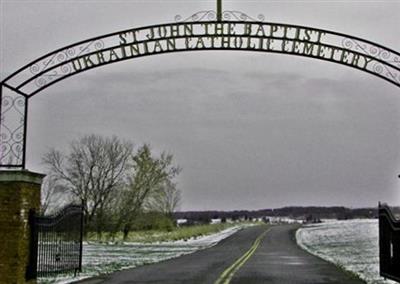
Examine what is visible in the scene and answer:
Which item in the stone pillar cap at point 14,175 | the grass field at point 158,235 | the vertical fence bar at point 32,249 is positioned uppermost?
the stone pillar cap at point 14,175

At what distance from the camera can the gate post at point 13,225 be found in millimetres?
13383

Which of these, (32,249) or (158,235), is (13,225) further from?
(158,235)

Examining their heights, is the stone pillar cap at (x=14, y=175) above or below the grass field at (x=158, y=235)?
above

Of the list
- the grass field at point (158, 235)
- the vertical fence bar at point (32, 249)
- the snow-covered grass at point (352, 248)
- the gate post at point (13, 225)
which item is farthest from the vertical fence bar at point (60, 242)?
the grass field at point (158, 235)

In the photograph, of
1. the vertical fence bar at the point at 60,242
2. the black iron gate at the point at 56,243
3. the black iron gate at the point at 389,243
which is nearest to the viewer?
the black iron gate at the point at 56,243

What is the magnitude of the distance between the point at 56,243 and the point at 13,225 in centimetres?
320

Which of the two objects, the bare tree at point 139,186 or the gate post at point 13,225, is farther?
the bare tree at point 139,186

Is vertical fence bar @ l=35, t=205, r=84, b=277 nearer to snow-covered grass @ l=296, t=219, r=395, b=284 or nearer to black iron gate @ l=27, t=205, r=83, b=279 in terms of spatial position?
black iron gate @ l=27, t=205, r=83, b=279

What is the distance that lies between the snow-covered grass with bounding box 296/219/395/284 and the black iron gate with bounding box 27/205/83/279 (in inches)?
317

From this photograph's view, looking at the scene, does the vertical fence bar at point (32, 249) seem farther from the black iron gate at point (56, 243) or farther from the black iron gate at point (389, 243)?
the black iron gate at point (389, 243)

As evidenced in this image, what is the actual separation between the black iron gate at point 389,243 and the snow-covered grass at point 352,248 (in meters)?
0.43

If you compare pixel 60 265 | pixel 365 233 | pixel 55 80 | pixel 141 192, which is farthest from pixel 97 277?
pixel 141 192

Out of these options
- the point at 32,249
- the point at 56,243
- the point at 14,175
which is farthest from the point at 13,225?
the point at 56,243

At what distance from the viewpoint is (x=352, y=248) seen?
35.8 metres
